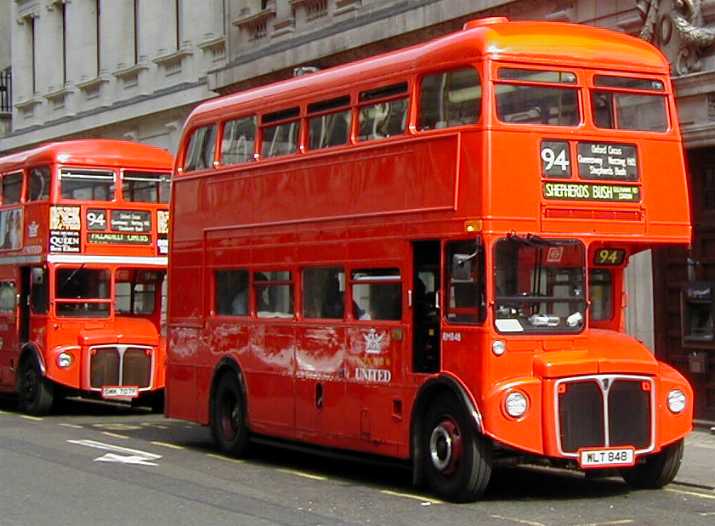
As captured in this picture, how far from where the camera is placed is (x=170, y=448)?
1802 centimetres

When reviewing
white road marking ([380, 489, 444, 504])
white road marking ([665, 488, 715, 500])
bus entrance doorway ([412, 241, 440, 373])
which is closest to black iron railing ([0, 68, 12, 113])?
bus entrance doorway ([412, 241, 440, 373])

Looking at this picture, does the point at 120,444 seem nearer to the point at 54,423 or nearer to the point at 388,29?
the point at 54,423

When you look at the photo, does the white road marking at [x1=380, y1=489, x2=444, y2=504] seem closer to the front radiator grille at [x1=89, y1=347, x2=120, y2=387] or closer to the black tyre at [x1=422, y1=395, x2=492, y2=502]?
the black tyre at [x1=422, y1=395, x2=492, y2=502]

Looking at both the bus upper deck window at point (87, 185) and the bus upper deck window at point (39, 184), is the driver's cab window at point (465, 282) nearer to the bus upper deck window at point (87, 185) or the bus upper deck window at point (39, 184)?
the bus upper deck window at point (87, 185)

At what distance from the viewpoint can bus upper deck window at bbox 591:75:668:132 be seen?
523 inches

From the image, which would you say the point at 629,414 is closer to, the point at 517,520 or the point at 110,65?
the point at 517,520

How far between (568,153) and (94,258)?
1217 cm

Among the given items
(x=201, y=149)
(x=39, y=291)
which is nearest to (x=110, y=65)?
(x=39, y=291)

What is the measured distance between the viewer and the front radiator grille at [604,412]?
1251cm

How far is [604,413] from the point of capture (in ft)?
41.4

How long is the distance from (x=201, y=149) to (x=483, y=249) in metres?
6.52

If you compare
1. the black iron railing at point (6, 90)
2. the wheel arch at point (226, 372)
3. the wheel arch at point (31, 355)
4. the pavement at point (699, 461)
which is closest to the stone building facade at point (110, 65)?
the black iron railing at point (6, 90)

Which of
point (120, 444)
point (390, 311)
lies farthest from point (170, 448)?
point (390, 311)

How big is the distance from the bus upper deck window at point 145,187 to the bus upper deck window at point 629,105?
1193 centimetres
